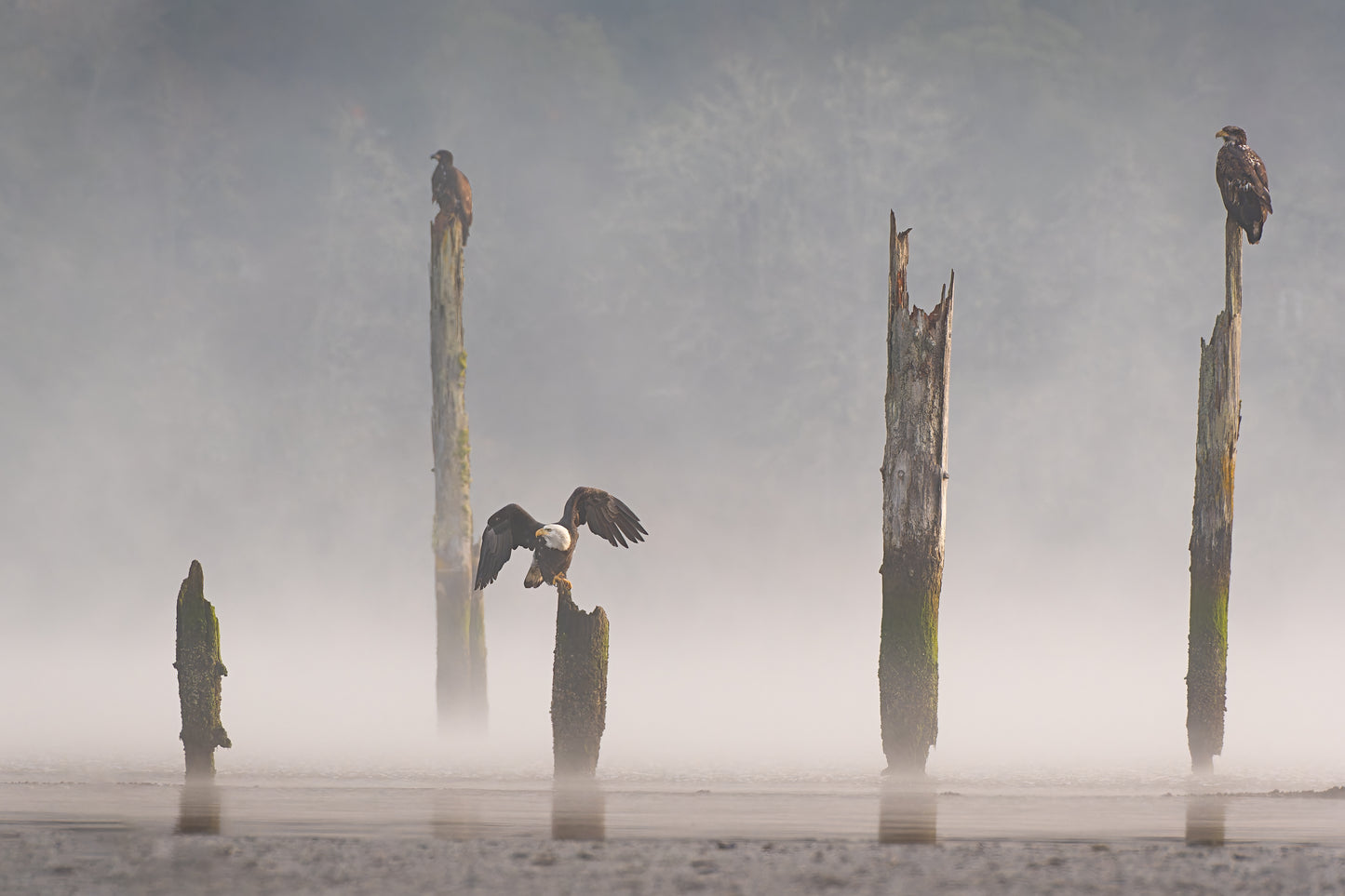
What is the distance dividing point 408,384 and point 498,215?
207 inches

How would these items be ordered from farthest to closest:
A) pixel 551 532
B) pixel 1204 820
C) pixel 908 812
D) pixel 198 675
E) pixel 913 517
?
pixel 198 675 → pixel 913 517 → pixel 551 532 → pixel 908 812 → pixel 1204 820

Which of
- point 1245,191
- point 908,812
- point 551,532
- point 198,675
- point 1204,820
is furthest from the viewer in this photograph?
point 1245,191

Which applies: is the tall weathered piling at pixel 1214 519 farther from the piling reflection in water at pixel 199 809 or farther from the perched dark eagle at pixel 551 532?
the piling reflection in water at pixel 199 809

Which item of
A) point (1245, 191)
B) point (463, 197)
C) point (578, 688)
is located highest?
point (463, 197)

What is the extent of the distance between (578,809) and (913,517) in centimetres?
391

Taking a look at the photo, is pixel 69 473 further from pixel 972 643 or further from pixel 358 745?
pixel 358 745

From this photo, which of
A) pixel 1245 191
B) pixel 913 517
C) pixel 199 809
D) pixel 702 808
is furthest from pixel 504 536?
pixel 1245 191

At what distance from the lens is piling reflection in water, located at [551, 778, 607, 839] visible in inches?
345

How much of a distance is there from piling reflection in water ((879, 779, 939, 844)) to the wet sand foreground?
0.03 meters

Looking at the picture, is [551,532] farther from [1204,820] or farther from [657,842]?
[1204,820]

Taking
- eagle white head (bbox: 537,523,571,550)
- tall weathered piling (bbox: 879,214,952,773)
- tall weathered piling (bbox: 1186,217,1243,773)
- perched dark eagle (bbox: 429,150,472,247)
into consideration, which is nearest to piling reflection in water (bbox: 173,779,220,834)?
eagle white head (bbox: 537,523,571,550)

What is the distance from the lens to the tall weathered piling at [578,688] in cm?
1214

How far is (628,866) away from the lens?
7.64 m

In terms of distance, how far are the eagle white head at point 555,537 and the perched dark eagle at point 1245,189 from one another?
20.5 feet
